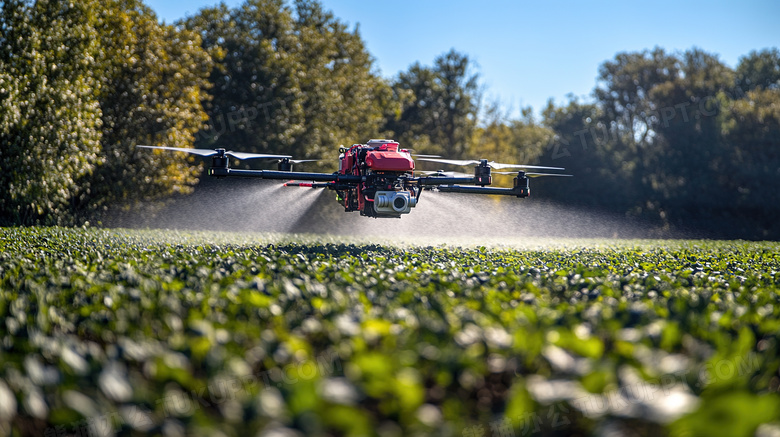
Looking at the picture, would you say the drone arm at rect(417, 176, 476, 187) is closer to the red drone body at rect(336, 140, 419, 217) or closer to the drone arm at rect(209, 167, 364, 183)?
the red drone body at rect(336, 140, 419, 217)

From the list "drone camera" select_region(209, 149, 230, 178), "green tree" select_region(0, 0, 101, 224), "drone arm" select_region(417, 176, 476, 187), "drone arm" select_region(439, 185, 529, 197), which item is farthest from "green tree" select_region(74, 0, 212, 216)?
"drone arm" select_region(417, 176, 476, 187)

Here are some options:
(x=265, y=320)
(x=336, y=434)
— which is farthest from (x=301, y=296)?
(x=336, y=434)

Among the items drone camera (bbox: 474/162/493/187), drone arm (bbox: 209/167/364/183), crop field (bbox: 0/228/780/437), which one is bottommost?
crop field (bbox: 0/228/780/437)

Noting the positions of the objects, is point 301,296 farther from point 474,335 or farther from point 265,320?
point 474,335

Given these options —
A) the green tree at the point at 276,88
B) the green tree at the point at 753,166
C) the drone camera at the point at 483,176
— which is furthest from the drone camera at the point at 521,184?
the green tree at the point at 753,166

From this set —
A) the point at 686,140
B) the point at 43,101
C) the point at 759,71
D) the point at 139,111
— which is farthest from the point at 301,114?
the point at 759,71

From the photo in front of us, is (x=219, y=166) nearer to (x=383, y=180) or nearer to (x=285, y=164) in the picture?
(x=285, y=164)

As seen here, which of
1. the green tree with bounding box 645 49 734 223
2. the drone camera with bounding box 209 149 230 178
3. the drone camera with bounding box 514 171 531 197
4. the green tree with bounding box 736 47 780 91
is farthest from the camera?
the green tree with bounding box 736 47 780 91
